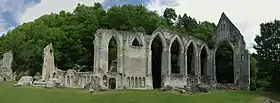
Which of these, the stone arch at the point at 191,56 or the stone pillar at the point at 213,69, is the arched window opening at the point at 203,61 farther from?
the stone arch at the point at 191,56

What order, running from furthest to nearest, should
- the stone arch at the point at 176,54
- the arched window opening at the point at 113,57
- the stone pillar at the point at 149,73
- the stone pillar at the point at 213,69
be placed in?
the stone pillar at the point at 213,69 → the stone arch at the point at 176,54 → the arched window opening at the point at 113,57 → the stone pillar at the point at 149,73

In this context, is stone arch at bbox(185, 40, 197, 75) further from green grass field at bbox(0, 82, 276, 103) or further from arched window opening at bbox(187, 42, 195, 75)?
green grass field at bbox(0, 82, 276, 103)

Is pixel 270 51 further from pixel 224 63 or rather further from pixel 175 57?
pixel 175 57

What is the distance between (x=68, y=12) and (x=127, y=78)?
4231cm

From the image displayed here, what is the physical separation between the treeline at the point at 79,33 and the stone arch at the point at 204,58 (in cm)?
283

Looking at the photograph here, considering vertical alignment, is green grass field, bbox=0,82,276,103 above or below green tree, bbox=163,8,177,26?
below

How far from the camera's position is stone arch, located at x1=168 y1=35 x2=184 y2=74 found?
6602cm

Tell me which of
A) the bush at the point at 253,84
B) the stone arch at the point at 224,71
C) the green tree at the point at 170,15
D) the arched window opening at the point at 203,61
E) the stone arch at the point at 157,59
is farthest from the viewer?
the green tree at the point at 170,15

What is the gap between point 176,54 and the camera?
72.8 metres

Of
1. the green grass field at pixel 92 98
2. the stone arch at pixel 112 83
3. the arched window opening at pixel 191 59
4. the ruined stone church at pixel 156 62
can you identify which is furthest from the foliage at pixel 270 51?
the stone arch at pixel 112 83

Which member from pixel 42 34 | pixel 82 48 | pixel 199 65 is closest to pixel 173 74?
pixel 199 65

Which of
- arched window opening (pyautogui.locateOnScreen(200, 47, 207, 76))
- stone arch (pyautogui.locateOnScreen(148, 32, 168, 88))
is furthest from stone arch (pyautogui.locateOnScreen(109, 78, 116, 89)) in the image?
arched window opening (pyautogui.locateOnScreen(200, 47, 207, 76))

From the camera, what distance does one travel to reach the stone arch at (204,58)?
69.9 metres

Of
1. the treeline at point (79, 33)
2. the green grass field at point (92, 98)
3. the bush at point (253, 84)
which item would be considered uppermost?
the treeline at point (79, 33)
